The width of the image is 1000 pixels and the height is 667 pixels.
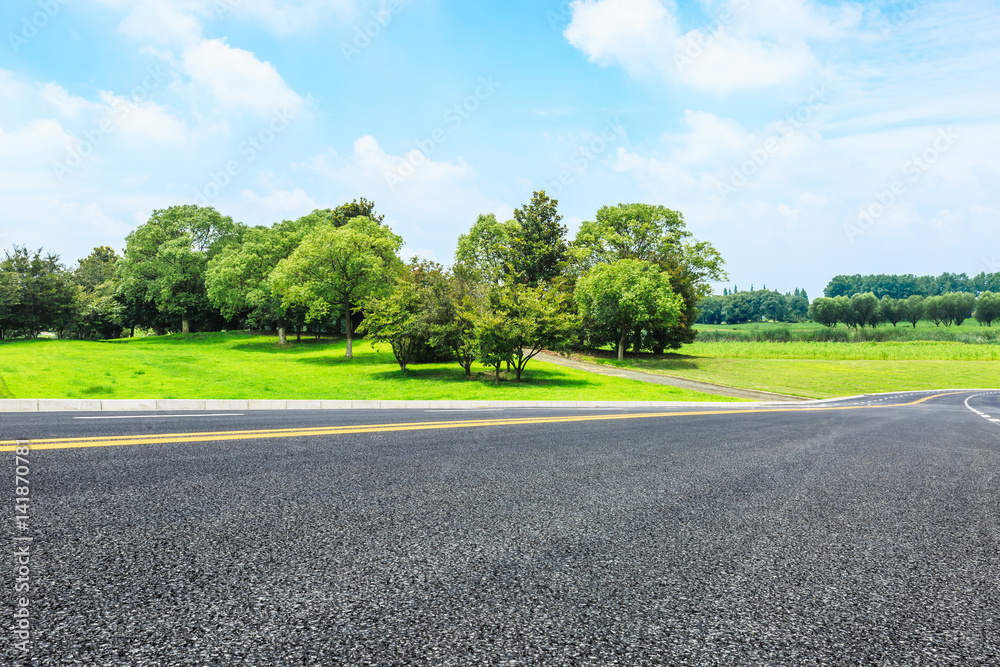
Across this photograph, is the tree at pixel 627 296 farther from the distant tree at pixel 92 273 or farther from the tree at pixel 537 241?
the distant tree at pixel 92 273

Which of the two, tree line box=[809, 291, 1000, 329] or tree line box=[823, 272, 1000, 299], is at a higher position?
tree line box=[823, 272, 1000, 299]

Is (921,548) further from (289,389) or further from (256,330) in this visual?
(256,330)

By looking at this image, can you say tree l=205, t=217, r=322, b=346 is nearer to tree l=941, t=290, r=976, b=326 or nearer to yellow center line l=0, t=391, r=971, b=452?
yellow center line l=0, t=391, r=971, b=452

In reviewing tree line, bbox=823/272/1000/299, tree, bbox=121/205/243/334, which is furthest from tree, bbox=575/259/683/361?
tree line, bbox=823/272/1000/299

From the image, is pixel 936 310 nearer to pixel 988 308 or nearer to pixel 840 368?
pixel 988 308

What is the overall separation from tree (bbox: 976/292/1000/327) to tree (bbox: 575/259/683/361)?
111 m

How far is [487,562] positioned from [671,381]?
101 ft

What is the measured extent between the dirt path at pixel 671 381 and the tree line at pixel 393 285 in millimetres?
4172

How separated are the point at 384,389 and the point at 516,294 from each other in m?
9.34

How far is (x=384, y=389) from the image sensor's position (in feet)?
81.7

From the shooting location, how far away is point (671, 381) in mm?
31312

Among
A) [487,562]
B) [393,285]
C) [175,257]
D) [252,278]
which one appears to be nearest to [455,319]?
[393,285]

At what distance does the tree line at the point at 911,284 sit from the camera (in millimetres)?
154750

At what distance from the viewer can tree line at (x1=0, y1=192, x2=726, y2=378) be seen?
96.4 feet
